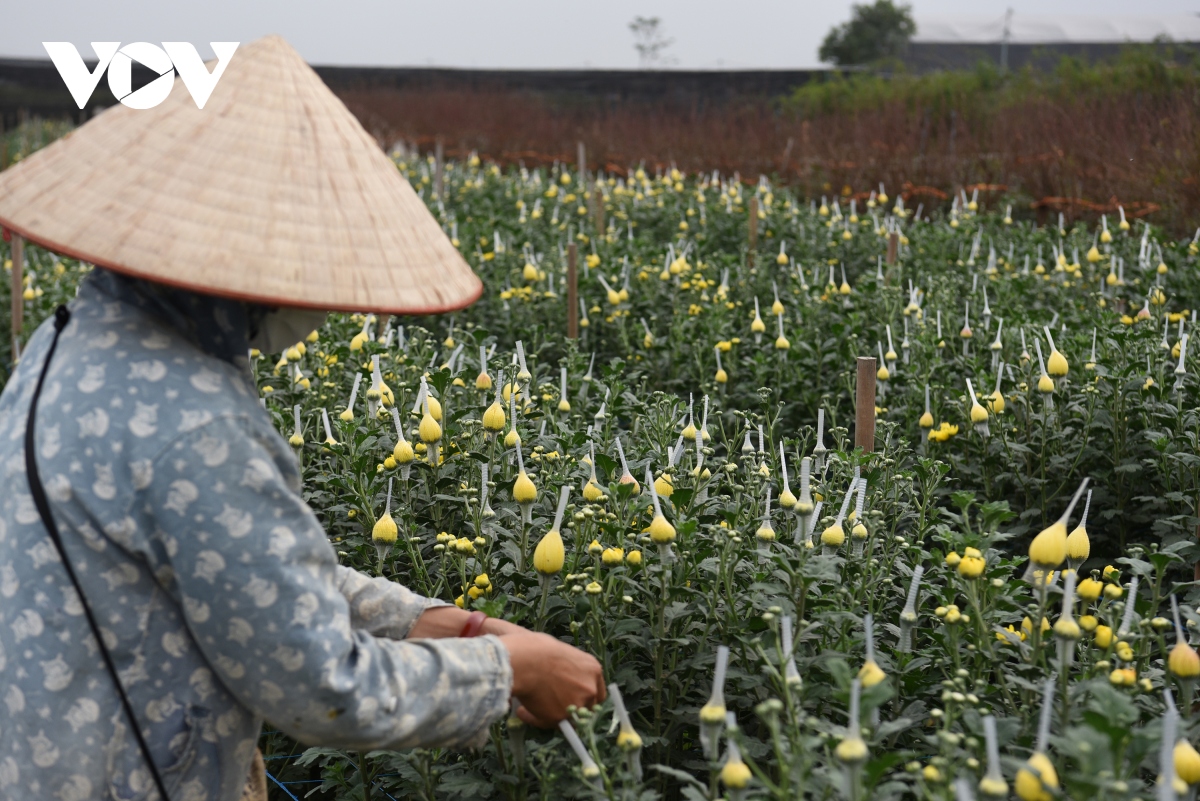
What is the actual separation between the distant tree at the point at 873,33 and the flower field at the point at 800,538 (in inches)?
879

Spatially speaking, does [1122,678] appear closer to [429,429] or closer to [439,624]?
[439,624]

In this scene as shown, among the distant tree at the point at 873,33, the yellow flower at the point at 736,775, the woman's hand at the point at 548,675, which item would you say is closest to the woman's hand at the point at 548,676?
the woman's hand at the point at 548,675

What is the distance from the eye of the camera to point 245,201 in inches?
44.8

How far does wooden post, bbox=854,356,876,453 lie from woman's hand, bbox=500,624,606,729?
1.30 metres

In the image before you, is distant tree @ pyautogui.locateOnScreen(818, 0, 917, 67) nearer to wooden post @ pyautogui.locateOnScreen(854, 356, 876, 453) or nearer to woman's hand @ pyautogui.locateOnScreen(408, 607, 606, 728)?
wooden post @ pyautogui.locateOnScreen(854, 356, 876, 453)

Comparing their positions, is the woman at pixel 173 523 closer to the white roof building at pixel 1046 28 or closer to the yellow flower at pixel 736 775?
the yellow flower at pixel 736 775

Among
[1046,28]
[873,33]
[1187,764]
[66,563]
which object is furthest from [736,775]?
[1046,28]

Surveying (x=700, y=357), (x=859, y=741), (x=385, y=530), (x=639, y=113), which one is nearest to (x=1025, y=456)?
(x=700, y=357)

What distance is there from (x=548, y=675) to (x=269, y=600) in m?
0.40

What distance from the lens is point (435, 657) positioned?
122cm

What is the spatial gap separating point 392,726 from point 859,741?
489 mm

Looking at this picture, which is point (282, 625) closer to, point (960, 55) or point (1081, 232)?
point (1081, 232)

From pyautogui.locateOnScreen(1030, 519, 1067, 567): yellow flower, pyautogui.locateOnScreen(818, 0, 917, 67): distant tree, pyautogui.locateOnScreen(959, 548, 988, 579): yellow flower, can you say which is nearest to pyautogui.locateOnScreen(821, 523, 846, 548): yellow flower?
pyautogui.locateOnScreen(959, 548, 988, 579): yellow flower

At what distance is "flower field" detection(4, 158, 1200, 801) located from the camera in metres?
1.33
